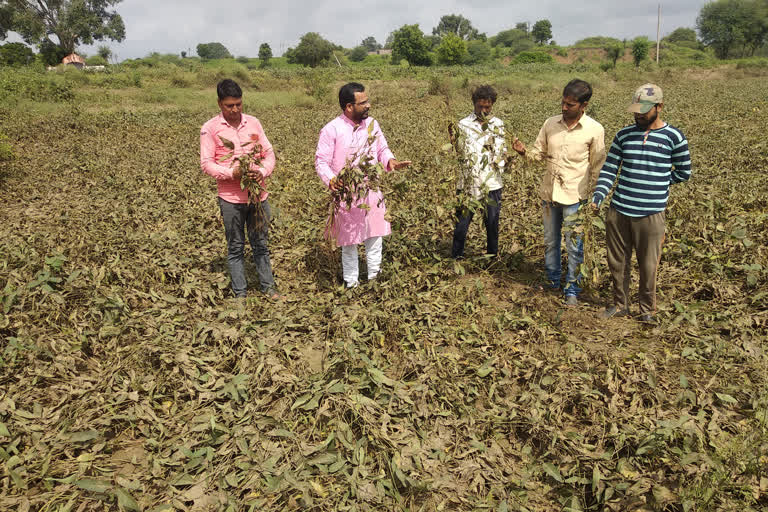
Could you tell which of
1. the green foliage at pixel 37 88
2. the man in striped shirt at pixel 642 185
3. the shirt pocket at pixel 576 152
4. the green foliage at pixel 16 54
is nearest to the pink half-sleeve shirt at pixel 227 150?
the shirt pocket at pixel 576 152

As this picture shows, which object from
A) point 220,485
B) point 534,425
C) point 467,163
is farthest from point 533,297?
point 220,485

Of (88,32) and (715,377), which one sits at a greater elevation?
(88,32)

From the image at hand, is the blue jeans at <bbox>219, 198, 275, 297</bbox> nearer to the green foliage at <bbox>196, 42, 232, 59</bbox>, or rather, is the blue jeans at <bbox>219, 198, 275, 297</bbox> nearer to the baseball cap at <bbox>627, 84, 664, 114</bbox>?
the baseball cap at <bbox>627, 84, 664, 114</bbox>

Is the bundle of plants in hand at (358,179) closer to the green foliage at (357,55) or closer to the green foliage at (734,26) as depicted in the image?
the green foliage at (734,26)

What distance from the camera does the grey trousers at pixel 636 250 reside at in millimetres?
3373

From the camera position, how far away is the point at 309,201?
6695 millimetres

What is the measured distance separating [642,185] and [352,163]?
2222 millimetres

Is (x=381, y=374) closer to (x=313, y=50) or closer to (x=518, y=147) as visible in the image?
(x=518, y=147)

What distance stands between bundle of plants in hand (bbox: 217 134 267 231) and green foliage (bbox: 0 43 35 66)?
41.0 meters

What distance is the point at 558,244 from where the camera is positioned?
4.03 metres

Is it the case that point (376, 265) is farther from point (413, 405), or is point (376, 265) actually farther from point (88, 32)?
point (88, 32)

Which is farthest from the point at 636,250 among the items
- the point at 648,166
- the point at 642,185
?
the point at 648,166

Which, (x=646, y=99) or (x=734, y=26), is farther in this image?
(x=734, y=26)

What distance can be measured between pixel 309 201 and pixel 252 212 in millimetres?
2813
